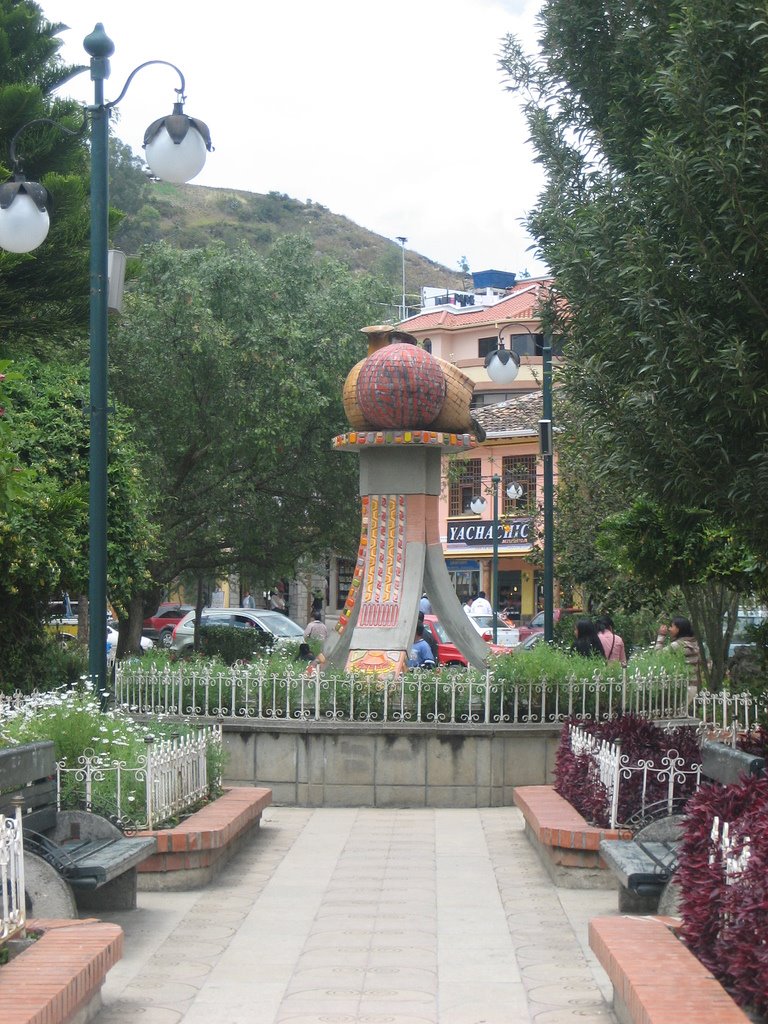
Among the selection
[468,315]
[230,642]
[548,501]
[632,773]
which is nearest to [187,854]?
[632,773]

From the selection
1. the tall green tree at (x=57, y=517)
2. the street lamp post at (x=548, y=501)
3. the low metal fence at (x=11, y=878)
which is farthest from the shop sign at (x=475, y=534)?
the low metal fence at (x=11, y=878)

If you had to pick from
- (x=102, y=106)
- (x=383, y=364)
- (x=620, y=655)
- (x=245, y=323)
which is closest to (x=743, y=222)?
(x=102, y=106)

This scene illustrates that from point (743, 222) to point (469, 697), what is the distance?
658 centimetres

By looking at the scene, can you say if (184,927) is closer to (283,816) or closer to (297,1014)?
(297,1014)

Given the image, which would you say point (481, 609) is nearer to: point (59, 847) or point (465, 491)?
point (465, 491)

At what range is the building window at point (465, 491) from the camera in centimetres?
5512

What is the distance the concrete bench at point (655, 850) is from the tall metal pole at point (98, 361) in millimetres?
4300

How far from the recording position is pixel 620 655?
17.5 m

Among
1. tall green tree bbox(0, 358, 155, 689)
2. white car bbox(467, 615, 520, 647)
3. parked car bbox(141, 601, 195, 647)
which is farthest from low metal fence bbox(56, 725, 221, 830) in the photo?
parked car bbox(141, 601, 195, 647)

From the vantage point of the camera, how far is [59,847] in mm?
7688

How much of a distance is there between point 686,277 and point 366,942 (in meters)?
4.15

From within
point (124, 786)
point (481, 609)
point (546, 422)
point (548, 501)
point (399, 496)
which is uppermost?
point (546, 422)

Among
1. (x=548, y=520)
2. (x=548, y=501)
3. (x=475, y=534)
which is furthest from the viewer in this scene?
(x=475, y=534)

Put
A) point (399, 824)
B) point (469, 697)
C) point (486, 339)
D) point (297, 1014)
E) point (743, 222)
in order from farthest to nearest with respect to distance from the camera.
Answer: point (486, 339) → point (469, 697) → point (399, 824) → point (743, 222) → point (297, 1014)
